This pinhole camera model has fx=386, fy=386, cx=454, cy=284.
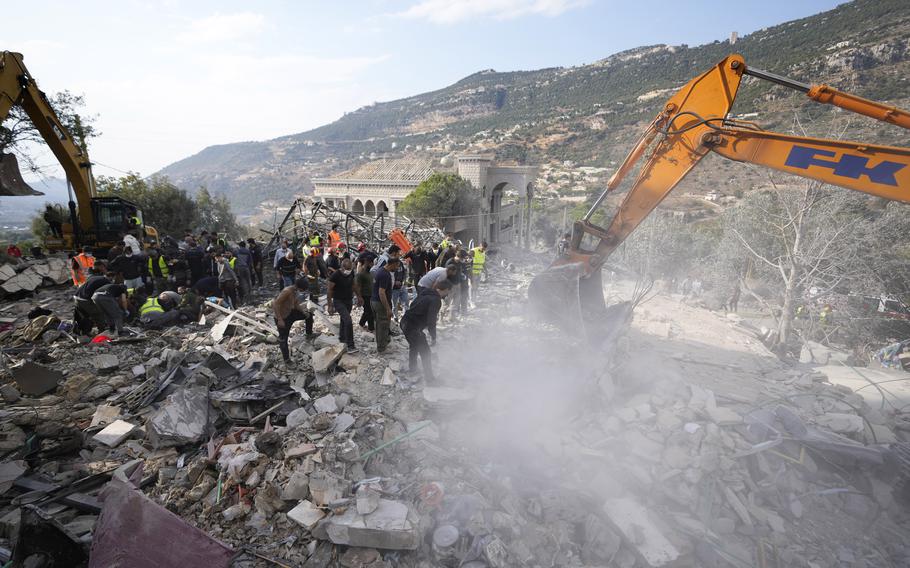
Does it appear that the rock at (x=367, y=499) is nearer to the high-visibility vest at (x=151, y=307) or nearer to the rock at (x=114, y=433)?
the rock at (x=114, y=433)

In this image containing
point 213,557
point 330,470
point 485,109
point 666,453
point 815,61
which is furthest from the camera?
point 485,109

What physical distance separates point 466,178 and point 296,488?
23.1m

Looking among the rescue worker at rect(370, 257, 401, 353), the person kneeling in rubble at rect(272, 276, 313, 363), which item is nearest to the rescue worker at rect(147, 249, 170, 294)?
the person kneeling in rubble at rect(272, 276, 313, 363)

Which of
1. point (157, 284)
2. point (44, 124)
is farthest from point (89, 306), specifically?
point (44, 124)

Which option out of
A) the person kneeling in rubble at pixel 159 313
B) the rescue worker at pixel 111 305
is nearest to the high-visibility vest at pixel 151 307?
the person kneeling in rubble at pixel 159 313

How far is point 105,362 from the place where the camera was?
5.33 meters

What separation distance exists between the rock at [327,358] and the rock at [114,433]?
1.92m

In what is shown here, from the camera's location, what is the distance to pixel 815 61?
33.6 metres

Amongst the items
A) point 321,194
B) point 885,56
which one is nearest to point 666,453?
point 321,194

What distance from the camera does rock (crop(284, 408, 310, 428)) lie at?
13.0ft

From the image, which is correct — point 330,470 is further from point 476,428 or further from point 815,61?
point 815,61

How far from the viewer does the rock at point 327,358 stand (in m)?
4.97

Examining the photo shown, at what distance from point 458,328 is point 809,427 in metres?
4.98

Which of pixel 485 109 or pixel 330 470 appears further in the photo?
pixel 485 109
